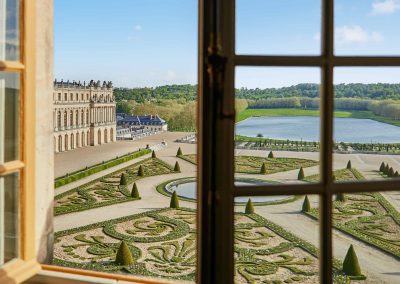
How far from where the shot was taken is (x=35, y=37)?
0.87 metres

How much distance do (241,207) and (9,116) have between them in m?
9.57

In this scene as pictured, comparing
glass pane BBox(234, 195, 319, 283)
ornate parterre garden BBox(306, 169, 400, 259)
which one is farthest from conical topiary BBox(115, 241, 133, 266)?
ornate parterre garden BBox(306, 169, 400, 259)

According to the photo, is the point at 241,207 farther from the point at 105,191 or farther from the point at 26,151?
the point at 26,151

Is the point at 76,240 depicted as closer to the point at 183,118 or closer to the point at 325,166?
the point at 183,118

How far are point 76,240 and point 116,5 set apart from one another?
13189mm

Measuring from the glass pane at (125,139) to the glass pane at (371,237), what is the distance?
3460 mm

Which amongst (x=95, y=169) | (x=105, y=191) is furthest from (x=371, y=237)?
(x=95, y=169)

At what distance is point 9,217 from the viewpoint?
0.85 m

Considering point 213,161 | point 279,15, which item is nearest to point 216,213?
point 213,161

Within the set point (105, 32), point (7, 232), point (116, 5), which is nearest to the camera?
point (7, 232)

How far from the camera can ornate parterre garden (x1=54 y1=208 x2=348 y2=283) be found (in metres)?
9.06

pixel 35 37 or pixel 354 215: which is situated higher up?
pixel 35 37

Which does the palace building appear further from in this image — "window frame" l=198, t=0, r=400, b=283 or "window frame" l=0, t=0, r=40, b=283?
"window frame" l=198, t=0, r=400, b=283

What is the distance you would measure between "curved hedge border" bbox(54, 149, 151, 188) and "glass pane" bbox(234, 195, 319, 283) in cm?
504
